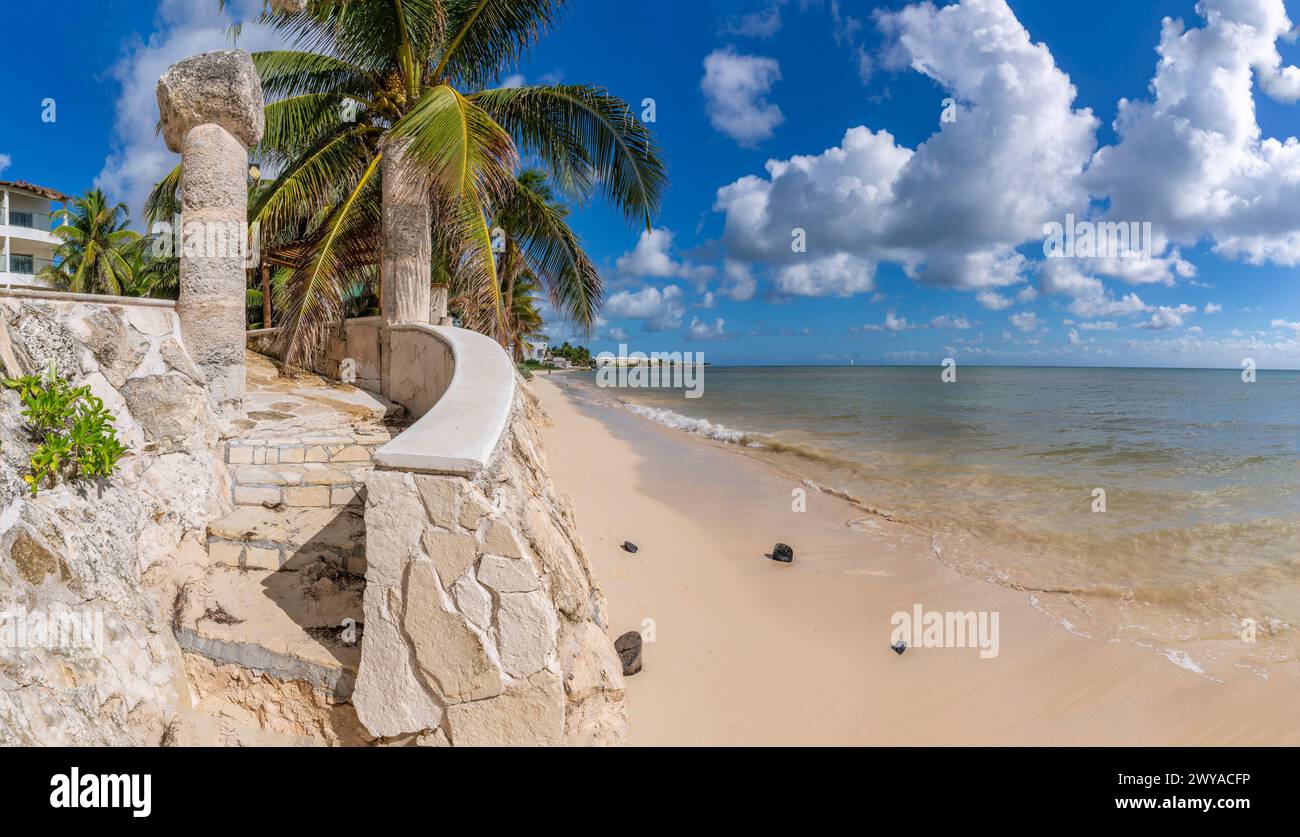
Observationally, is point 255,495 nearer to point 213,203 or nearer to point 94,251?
point 213,203

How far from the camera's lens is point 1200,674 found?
498 cm

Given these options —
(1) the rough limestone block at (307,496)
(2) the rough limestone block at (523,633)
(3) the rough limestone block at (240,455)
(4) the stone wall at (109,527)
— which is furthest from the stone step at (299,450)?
(2) the rough limestone block at (523,633)

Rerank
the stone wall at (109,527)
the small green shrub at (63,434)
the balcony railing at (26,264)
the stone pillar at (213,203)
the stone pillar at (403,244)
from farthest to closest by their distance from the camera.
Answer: the balcony railing at (26,264) < the stone pillar at (403,244) < the stone pillar at (213,203) < the small green shrub at (63,434) < the stone wall at (109,527)

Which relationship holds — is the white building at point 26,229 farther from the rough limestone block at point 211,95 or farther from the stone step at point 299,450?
the stone step at point 299,450

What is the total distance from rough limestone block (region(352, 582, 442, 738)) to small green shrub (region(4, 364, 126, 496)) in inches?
82.6

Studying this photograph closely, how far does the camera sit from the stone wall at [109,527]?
2686 millimetres

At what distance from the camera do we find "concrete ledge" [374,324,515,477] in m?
2.75

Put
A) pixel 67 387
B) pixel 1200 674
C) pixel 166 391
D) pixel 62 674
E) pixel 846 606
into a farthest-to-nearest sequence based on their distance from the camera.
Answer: pixel 846 606
pixel 1200 674
pixel 166 391
pixel 67 387
pixel 62 674

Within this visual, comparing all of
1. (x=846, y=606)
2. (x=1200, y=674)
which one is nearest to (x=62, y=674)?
Result: (x=846, y=606)

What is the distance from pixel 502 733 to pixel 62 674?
201 centimetres

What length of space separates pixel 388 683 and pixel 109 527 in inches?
82.6

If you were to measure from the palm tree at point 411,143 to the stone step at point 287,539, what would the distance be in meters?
4.14

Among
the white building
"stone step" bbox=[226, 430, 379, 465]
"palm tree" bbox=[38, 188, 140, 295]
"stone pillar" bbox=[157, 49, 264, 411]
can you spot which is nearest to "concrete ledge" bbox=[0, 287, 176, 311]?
"stone pillar" bbox=[157, 49, 264, 411]

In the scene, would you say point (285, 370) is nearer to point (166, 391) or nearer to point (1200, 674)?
point (166, 391)
